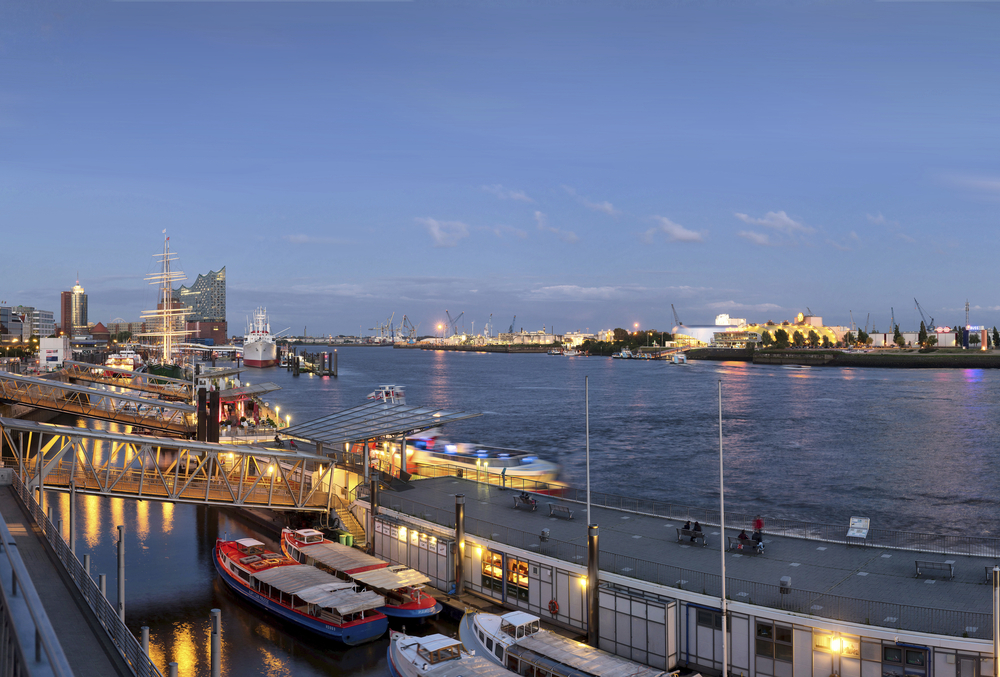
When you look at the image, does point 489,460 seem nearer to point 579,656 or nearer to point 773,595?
point 579,656

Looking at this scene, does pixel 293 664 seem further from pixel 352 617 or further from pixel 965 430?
pixel 965 430

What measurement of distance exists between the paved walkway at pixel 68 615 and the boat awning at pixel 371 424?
18.2m

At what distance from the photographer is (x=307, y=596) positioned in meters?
25.5

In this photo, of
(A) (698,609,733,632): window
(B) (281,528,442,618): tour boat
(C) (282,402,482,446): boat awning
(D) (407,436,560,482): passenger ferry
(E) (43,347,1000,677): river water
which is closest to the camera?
(A) (698,609,733,632): window

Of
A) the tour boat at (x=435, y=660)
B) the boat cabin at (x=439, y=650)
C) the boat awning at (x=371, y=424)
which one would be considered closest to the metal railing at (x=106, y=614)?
the tour boat at (x=435, y=660)

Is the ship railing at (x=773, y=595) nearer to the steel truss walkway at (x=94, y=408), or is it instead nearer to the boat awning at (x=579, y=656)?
the boat awning at (x=579, y=656)

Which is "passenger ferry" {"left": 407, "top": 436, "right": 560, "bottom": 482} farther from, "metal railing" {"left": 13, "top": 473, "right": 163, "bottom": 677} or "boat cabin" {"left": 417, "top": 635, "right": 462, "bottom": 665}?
"metal railing" {"left": 13, "top": 473, "right": 163, "bottom": 677}

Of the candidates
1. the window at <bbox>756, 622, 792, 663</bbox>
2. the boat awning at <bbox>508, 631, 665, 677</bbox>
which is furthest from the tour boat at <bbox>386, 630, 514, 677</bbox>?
the window at <bbox>756, 622, 792, 663</bbox>

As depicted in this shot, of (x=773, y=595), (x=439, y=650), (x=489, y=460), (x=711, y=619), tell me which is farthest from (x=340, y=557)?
(x=489, y=460)

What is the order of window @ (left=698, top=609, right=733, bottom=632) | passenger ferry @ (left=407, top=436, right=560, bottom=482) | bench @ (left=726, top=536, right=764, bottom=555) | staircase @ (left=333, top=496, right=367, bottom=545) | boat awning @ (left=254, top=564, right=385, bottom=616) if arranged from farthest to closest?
passenger ferry @ (left=407, top=436, right=560, bottom=482) < staircase @ (left=333, top=496, right=367, bottom=545) < boat awning @ (left=254, top=564, right=385, bottom=616) < bench @ (left=726, top=536, right=764, bottom=555) < window @ (left=698, top=609, right=733, bottom=632)

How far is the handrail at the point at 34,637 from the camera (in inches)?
265

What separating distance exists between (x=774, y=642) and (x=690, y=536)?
6216 mm

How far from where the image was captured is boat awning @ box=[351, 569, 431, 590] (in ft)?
83.7

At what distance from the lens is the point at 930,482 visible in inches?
2142
